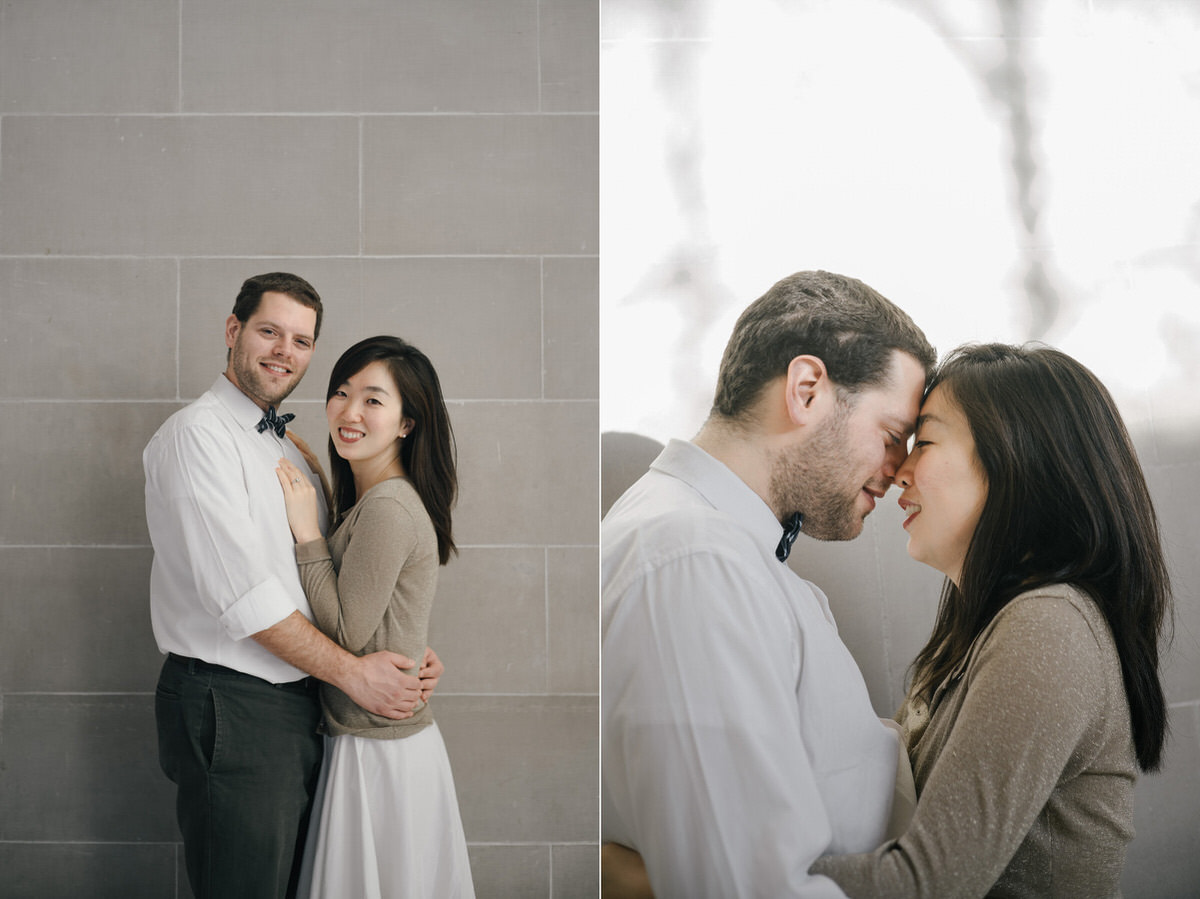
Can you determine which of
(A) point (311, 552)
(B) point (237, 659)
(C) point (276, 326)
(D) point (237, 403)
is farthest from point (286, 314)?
(B) point (237, 659)

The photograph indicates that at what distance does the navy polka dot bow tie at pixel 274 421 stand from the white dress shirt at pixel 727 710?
626 millimetres

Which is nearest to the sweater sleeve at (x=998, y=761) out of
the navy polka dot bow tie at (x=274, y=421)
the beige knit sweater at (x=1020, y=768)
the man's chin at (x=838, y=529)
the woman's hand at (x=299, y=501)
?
the beige knit sweater at (x=1020, y=768)

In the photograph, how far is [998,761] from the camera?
89cm

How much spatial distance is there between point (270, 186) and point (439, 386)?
44 centimetres

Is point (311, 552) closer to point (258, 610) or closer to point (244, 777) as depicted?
point (258, 610)

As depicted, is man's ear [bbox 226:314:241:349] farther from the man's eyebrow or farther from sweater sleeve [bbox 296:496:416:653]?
sweater sleeve [bbox 296:496:416:653]

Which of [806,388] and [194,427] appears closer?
[806,388]

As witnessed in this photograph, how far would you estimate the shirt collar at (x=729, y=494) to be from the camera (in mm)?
962

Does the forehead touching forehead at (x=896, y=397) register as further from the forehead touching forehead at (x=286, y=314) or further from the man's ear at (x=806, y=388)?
the forehead touching forehead at (x=286, y=314)

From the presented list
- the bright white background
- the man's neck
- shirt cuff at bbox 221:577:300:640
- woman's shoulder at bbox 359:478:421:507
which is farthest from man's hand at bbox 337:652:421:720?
the man's neck

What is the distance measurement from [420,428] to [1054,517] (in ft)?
3.01

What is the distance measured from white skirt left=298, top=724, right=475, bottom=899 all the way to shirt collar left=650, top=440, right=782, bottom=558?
0.66m

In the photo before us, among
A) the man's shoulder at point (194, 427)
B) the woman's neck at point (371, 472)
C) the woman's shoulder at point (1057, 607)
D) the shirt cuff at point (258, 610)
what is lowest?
the shirt cuff at point (258, 610)

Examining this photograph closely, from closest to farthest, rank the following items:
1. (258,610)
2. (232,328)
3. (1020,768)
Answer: (1020,768)
(258,610)
(232,328)
